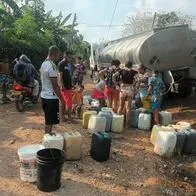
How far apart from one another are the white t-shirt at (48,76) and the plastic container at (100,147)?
1.20 m

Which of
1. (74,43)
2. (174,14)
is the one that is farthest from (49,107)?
(74,43)

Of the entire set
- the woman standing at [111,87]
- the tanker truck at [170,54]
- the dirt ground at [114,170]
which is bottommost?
the dirt ground at [114,170]

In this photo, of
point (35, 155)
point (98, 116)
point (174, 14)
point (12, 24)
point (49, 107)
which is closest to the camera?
point (35, 155)

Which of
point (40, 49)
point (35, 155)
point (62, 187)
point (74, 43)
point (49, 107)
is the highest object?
point (74, 43)

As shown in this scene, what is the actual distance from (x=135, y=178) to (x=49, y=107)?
7.32 feet

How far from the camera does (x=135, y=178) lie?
6859mm

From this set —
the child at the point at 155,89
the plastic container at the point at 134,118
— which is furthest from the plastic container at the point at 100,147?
the child at the point at 155,89

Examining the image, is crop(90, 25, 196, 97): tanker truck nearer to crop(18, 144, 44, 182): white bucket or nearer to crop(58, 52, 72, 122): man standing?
crop(58, 52, 72, 122): man standing

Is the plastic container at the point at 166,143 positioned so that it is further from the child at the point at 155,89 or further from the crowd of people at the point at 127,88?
the child at the point at 155,89

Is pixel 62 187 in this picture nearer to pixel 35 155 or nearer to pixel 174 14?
pixel 35 155

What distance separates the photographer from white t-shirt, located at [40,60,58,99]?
734cm

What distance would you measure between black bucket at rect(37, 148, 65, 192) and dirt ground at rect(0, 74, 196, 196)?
11 centimetres

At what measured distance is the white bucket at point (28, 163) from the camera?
5.92m

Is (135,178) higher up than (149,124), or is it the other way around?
(149,124)
